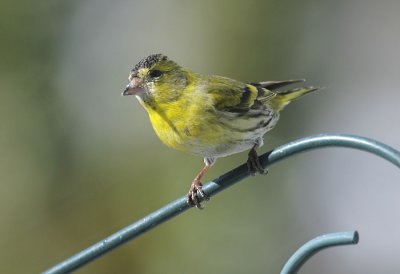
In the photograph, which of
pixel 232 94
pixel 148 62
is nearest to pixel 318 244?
pixel 232 94

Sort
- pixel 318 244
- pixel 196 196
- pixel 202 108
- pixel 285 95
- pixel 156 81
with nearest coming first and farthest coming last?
pixel 318 244, pixel 196 196, pixel 202 108, pixel 156 81, pixel 285 95

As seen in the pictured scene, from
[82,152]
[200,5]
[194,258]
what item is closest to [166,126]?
[194,258]

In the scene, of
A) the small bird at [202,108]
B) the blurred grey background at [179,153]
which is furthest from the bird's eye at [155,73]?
the blurred grey background at [179,153]

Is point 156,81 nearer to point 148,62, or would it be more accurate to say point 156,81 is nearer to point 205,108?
point 148,62

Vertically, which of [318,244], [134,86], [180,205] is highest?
[134,86]

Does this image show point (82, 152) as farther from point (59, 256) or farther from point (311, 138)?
point (311, 138)

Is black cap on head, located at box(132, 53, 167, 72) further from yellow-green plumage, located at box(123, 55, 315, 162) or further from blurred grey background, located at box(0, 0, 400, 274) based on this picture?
blurred grey background, located at box(0, 0, 400, 274)

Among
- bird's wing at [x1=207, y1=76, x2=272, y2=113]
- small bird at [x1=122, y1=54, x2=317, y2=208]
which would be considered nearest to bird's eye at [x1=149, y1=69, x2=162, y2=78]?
small bird at [x1=122, y1=54, x2=317, y2=208]

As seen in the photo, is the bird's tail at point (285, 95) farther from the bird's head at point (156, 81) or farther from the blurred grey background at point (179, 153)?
the blurred grey background at point (179, 153)
